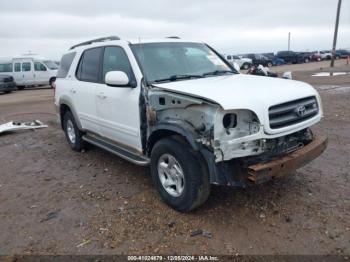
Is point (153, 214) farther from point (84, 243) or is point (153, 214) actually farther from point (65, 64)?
point (65, 64)

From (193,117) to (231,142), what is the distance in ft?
1.70

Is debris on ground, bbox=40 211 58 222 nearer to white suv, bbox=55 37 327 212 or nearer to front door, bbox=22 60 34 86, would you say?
white suv, bbox=55 37 327 212

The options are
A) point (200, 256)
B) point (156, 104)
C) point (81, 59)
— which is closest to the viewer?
point (200, 256)

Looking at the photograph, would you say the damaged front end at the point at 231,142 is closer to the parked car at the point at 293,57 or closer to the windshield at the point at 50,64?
the windshield at the point at 50,64

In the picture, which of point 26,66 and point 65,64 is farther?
point 26,66

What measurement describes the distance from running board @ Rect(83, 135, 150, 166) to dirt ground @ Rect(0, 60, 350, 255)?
43cm

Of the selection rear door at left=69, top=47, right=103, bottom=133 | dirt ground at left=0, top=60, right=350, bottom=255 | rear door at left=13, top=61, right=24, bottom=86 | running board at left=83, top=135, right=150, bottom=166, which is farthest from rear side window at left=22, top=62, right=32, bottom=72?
running board at left=83, top=135, right=150, bottom=166

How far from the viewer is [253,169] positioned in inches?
134

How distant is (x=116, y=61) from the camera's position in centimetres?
501

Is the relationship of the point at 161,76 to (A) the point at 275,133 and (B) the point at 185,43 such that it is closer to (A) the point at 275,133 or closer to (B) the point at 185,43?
(B) the point at 185,43

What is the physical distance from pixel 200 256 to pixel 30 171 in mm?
3735

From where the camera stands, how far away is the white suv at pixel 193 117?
3.48 metres

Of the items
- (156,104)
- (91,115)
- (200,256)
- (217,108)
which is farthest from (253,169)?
(91,115)

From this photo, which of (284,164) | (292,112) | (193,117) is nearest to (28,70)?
(193,117)
